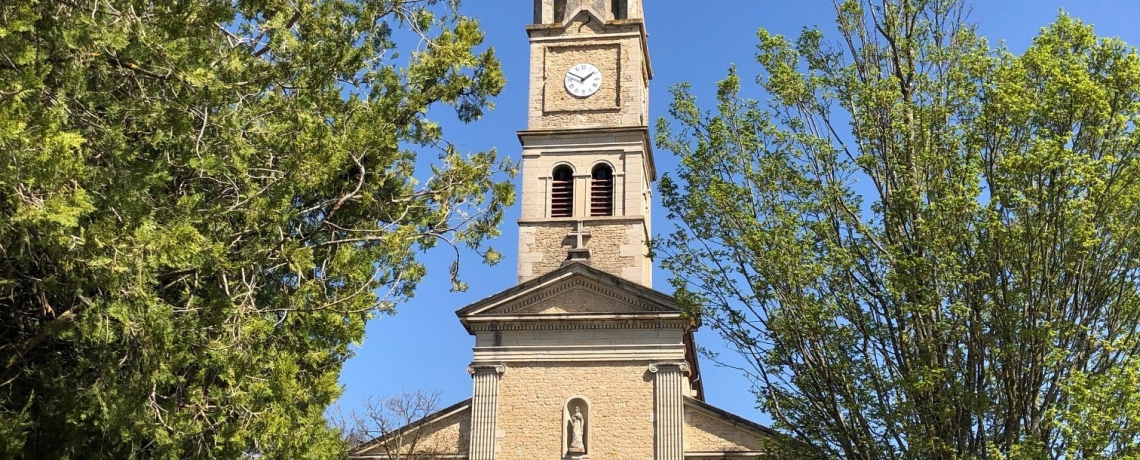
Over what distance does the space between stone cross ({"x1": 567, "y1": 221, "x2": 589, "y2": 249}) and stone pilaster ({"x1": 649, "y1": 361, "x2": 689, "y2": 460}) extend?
4010 mm

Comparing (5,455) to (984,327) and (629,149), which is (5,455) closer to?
(984,327)

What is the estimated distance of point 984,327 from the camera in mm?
11859

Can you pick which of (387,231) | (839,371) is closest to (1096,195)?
(839,371)

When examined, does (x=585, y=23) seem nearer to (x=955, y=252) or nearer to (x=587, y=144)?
(x=587, y=144)

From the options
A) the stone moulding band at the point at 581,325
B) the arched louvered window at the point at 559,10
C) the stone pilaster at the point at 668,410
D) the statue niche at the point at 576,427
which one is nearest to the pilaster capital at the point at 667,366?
the stone pilaster at the point at 668,410

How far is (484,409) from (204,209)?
17.1 metres

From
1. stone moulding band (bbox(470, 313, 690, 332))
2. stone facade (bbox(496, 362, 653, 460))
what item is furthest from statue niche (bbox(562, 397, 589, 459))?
stone moulding band (bbox(470, 313, 690, 332))

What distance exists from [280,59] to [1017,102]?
7.46 meters

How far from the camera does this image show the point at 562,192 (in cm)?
2844

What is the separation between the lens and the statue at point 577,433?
24.7 meters

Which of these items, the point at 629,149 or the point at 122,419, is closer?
the point at 122,419

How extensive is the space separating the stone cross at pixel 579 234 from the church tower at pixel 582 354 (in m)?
0.03

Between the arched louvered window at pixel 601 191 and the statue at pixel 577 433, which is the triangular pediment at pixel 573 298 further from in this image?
the arched louvered window at pixel 601 191

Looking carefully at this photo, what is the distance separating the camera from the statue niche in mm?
24688
